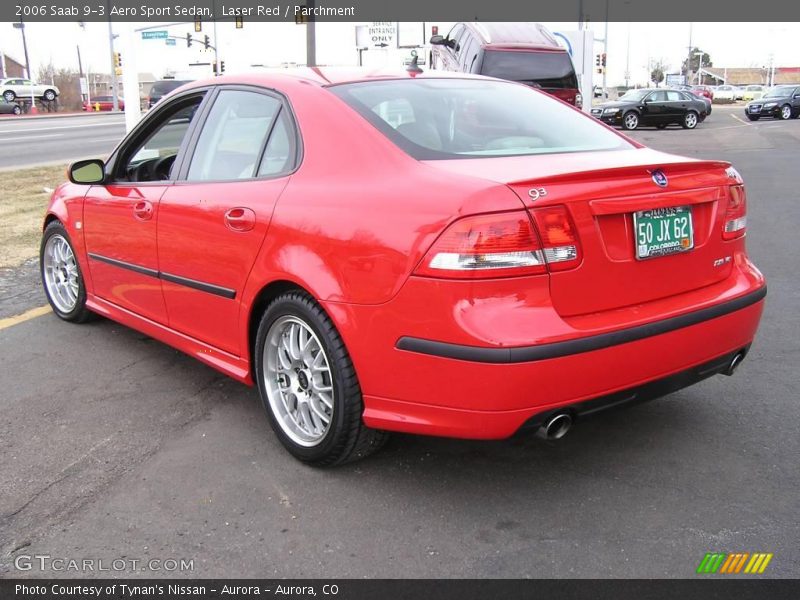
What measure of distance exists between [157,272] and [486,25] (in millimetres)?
14749

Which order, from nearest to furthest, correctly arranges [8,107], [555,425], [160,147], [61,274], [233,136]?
1. [555,425]
2. [233,136]
3. [160,147]
4. [61,274]
5. [8,107]

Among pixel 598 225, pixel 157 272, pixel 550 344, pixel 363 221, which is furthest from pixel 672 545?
pixel 157 272

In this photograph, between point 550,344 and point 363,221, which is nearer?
point 550,344

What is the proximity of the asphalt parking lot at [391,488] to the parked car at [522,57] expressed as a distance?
12857 millimetres

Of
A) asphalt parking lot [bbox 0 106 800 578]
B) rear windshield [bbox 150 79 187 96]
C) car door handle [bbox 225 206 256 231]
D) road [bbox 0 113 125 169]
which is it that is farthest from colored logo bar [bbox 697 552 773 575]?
rear windshield [bbox 150 79 187 96]

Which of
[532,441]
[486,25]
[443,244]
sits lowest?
[532,441]

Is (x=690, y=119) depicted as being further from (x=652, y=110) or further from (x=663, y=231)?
(x=663, y=231)

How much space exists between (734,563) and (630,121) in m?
28.8

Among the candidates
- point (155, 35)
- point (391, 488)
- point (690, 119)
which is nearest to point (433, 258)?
point (391, 488)

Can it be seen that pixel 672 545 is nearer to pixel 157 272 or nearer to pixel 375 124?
pixel 375 124

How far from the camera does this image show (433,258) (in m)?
2.55

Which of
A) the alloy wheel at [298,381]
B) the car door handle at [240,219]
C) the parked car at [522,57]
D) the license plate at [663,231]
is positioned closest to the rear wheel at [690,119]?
the parked car at [522,57]

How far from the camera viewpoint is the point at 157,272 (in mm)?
3912

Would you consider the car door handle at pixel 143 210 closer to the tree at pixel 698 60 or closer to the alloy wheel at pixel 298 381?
the alloy wheel at pixel 298 381
